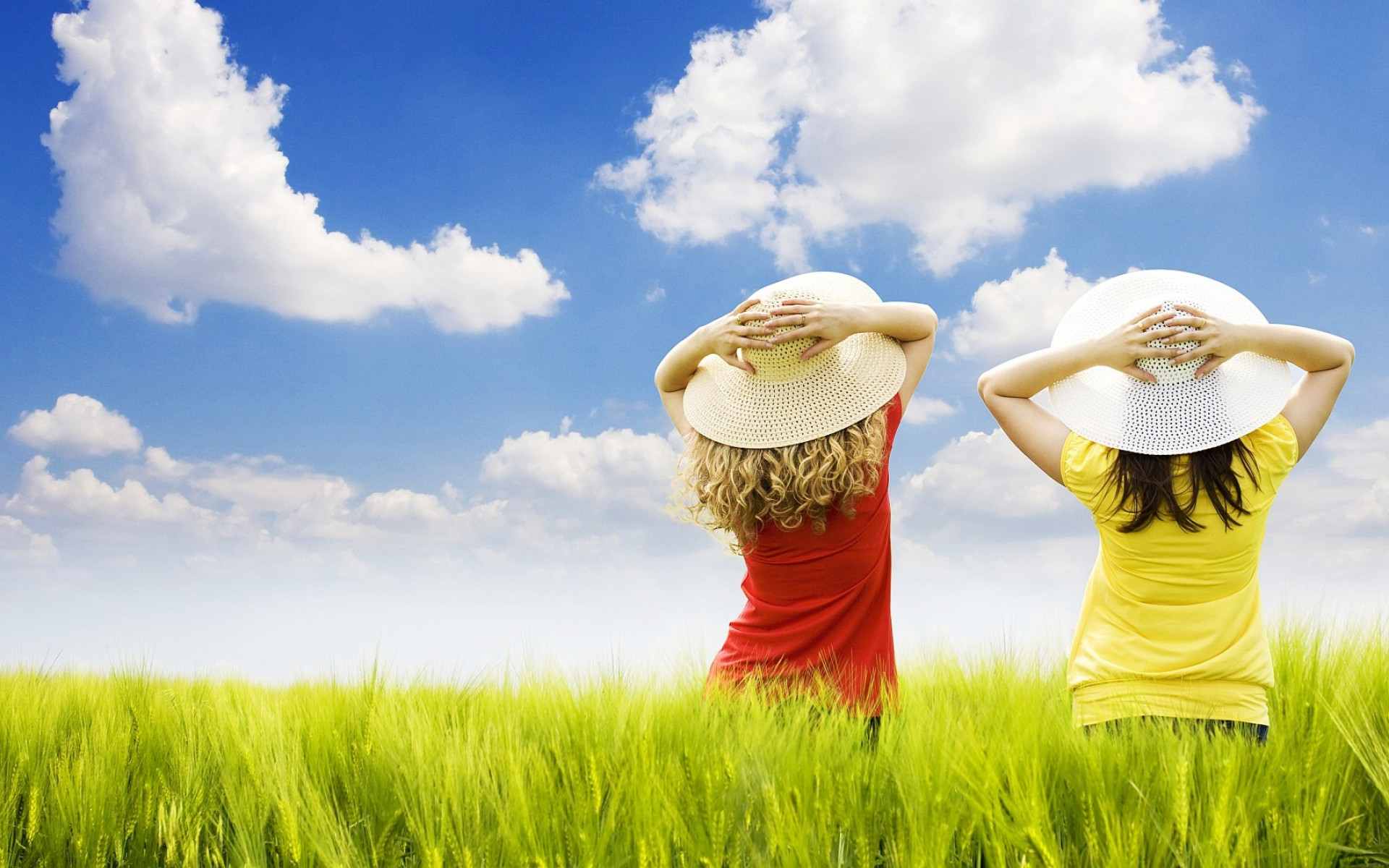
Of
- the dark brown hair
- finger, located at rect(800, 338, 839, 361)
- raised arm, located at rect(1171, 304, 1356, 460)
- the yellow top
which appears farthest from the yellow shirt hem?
finger, located at rect(800, 338, 839, 361)

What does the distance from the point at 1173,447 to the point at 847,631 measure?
0.99 metres

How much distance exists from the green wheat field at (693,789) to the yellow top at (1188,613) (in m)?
0.17

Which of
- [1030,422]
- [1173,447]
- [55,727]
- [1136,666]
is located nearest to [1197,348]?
[1173,447]

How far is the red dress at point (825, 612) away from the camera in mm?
2578

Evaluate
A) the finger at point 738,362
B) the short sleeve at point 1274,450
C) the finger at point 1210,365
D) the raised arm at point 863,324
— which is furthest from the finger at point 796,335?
the short sleeve at point 1274,450

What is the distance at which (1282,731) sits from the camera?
2385mm

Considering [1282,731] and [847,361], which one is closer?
[1282,731]

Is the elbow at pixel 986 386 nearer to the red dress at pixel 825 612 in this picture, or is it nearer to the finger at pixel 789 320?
the red dress at pixel 825 612

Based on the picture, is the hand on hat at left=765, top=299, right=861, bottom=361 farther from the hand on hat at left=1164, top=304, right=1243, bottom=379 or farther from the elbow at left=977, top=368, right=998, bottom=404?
the hand on hat at left=1164, top=304, right=1243, bottom=379

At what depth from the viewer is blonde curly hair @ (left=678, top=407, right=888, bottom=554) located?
2.57 meters

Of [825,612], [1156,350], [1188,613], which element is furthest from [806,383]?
[1188,613]

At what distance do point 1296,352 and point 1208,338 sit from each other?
0.25 m

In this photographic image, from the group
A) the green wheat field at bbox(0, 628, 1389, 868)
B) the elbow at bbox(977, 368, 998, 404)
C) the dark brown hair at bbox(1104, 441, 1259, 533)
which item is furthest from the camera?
the elbow at bbox(977, 368, 998, 404)

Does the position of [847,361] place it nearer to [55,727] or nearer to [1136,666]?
[1136,666]
